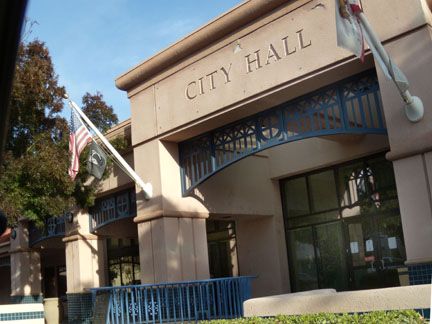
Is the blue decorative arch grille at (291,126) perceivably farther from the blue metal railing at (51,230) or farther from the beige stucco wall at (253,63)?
the blue metal railing at (51,230)

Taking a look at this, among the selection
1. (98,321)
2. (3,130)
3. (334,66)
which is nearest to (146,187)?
(98,321)

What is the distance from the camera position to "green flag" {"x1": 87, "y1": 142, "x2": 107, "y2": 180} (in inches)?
505

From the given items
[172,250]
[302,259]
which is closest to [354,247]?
[302,259]

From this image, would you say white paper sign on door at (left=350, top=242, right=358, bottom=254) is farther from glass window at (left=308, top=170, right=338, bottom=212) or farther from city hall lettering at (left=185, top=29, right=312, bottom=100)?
city hall lettering at (left=185, top=29, right=312, bottom=100)

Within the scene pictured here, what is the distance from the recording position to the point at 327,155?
1380cm

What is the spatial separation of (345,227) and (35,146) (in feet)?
24.2

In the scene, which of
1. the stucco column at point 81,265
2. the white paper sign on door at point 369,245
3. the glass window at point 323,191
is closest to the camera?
the white paper sign on door at point 369,245

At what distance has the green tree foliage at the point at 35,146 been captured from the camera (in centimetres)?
1182

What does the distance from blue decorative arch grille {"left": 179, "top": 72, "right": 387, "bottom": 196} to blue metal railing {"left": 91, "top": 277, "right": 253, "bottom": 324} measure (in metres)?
2.32

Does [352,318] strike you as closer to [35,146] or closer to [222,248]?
[35,146]

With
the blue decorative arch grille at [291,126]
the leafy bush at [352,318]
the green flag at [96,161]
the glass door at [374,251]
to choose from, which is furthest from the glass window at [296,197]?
the leafy bush at [352,318]

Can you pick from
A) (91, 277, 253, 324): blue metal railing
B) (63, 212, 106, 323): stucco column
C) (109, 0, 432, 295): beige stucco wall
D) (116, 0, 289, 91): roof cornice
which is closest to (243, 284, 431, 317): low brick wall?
(109, 0, 432, 295): beige stucco wall

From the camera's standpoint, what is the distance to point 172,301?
1095cm

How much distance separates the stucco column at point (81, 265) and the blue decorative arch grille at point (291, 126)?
4771 mm
